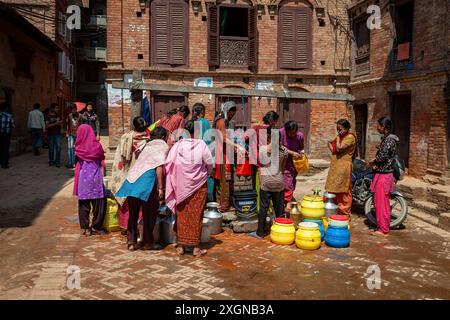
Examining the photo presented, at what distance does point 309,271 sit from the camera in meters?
5.41

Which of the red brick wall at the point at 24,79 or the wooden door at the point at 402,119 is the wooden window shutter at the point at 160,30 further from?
the wooden door at the point at 402,119

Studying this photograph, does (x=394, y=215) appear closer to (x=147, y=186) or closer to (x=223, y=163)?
(x=223, y=163)

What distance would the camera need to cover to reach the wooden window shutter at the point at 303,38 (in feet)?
53.2

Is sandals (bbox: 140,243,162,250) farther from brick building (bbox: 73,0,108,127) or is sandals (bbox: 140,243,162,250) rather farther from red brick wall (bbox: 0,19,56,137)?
brick building (bbox: 73,0,108,127)

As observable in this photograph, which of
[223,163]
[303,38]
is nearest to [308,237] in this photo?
[223,163]

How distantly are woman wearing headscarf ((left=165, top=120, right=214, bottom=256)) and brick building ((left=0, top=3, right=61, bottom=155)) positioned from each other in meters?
9.87

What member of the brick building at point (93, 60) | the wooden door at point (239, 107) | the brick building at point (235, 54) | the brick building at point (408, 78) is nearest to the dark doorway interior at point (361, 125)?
the brick building at point (408, 78)

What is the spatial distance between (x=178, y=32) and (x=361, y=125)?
297 inches

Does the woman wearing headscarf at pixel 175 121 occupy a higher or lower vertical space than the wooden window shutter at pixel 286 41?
lower

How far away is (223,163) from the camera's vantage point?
773 cm

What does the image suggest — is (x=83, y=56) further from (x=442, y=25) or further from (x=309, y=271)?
(x=309, y=271)

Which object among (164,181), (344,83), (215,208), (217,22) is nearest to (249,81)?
(217,22)

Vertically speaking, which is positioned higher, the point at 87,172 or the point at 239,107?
the point at 239,107

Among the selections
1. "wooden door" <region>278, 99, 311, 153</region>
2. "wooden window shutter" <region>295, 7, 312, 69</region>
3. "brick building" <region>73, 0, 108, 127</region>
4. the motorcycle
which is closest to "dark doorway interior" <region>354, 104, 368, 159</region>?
"wooden door" <region>278, 99, 311, 153</region>
